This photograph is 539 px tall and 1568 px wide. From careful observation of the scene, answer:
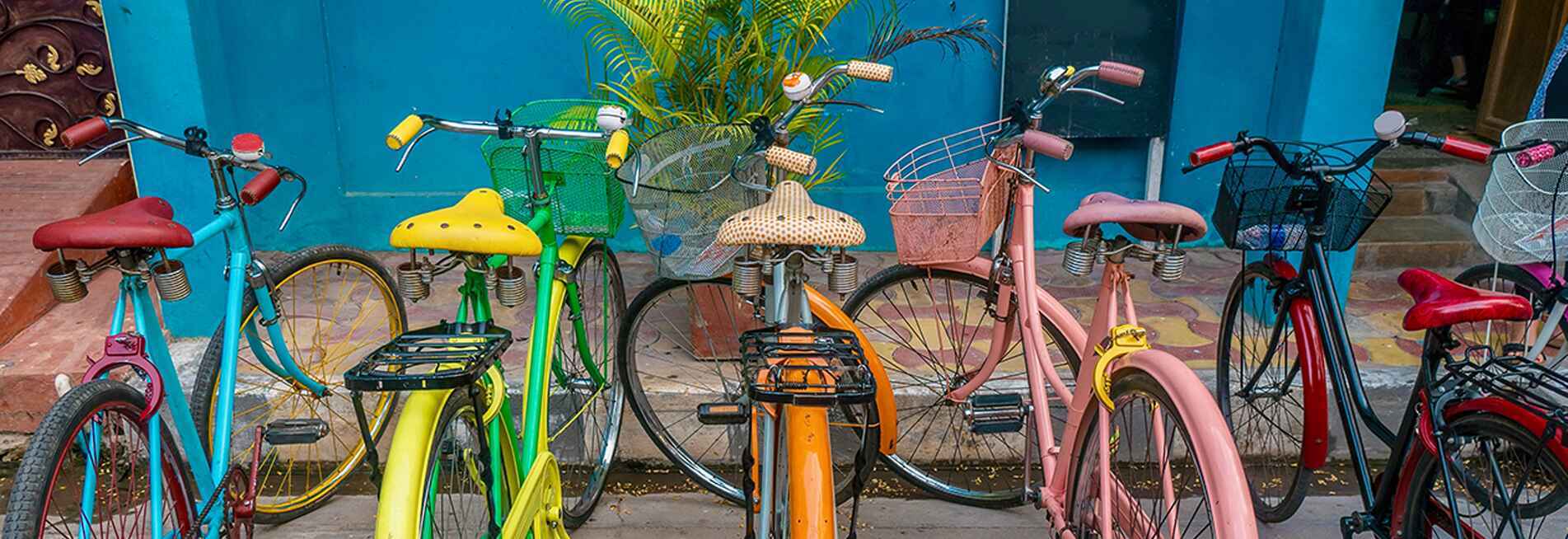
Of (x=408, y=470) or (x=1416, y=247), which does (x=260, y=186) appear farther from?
(x=1416, y=247)

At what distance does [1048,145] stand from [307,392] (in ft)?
8.34

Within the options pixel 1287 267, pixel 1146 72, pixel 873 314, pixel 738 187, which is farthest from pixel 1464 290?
pixel 1146 72

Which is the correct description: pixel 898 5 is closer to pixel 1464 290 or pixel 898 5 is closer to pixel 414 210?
pixel 414 210

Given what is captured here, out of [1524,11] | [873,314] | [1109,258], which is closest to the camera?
[1109,258]

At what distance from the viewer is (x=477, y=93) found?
5246mm

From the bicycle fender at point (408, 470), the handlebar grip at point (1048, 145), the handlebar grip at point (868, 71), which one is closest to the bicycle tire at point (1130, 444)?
the handlebar grip at point (1048, 145)

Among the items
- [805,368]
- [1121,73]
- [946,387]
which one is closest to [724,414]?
[805,368]

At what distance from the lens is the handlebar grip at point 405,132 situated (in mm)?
2430

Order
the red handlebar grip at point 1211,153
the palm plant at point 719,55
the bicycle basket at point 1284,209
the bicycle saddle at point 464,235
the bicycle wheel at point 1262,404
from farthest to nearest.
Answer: the palm plant at point 719,55 < the bicycle wheel at point 1262,404 < the bicycle basket at point 1284,209 < the red handlebar grip at point 1211,153 < the bicycle saddle at point 464,235

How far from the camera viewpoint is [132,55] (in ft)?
12.3

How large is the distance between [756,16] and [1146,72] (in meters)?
2.20

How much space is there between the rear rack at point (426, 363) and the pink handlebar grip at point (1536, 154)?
252 centimetres

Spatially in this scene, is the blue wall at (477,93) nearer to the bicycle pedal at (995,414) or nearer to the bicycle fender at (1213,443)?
the bicycle pedal at (995,414)

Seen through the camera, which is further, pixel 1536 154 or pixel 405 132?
pixel 1536 154
